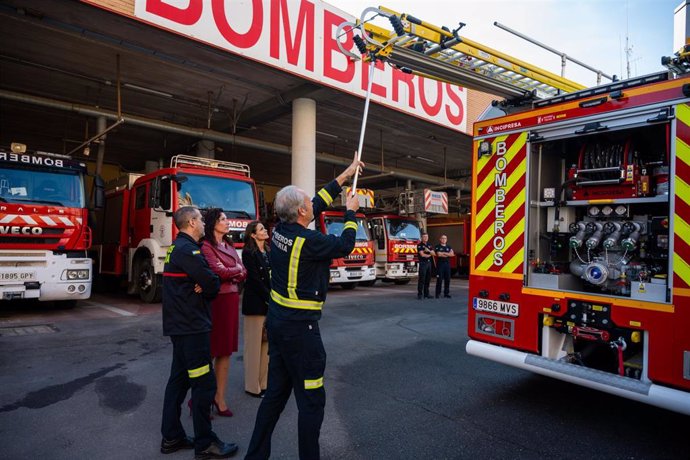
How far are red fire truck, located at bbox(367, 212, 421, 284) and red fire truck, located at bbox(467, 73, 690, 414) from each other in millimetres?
10629

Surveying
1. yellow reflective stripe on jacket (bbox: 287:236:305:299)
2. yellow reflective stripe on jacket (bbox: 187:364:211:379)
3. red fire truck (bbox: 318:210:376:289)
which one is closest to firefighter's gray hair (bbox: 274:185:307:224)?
yellow reflective stripe on jacket (bbox: 287:236:305:299)

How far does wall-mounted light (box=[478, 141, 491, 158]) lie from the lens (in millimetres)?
4395

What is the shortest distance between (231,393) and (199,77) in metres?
9.80

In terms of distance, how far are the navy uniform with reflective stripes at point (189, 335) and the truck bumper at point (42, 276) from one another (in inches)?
245

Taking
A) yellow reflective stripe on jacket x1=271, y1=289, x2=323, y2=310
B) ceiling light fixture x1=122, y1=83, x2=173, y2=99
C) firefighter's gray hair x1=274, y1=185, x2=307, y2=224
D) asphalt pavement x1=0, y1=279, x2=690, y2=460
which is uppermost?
ceiling light fixture x1=122, y1=83, x2=173, y2=99

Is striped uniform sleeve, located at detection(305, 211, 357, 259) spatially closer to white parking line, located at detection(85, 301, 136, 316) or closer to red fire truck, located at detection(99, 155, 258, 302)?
red fire truck, located at detection(99, 155, 258, 302)

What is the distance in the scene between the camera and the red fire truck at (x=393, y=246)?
15.1 m

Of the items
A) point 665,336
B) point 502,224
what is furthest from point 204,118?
point 665,336

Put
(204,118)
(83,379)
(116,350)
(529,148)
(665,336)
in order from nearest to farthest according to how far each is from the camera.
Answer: (665,336)
(529,148)
(83,379)
(116,350)
(204,118)

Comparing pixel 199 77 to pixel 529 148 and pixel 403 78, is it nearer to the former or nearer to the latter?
pixel 403 78

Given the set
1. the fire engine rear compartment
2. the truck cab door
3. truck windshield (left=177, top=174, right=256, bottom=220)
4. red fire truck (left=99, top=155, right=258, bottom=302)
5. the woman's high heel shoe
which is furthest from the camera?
the truck cab door

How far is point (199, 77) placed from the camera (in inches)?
470

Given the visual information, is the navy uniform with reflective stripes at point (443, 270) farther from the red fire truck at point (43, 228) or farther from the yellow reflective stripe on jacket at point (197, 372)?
the yellow reflective stripe on jacket at point (197, 372)

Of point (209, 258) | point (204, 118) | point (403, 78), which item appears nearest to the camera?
point (209, 258)
